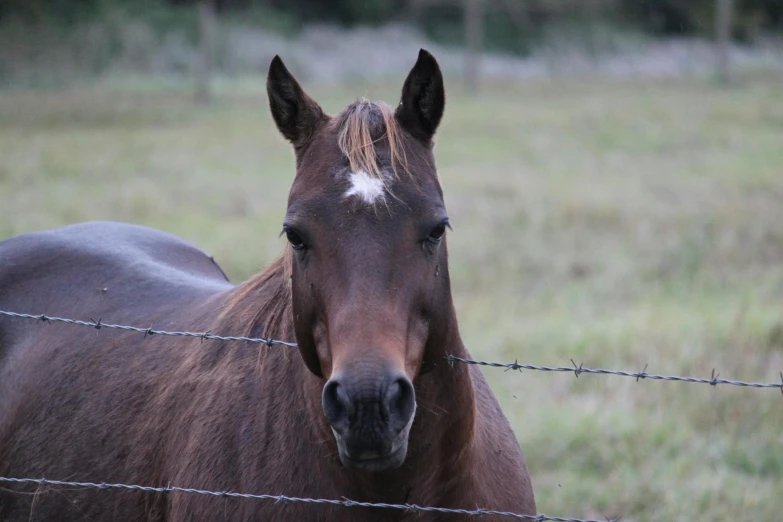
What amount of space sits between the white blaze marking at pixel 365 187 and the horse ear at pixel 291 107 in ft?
1.30

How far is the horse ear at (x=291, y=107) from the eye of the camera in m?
2.81

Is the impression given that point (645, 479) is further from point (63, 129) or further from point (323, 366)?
point (63, 129)

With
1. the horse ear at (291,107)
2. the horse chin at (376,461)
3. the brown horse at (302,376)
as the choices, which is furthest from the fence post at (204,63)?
the horse chin at (376,461)

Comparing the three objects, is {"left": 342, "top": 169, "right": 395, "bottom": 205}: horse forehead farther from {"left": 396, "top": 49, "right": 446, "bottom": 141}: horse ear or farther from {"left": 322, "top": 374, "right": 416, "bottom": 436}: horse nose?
{"left": 322, "top": 374, "right": 416, "bottom": 436}: horse nose

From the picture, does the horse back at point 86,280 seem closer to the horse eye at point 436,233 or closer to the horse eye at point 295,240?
the horse eye at point 295,240

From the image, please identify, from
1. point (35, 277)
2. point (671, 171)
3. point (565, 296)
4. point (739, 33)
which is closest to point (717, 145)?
point (671, 171)

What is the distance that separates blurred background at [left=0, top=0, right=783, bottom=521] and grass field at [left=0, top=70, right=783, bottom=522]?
1.2 inches

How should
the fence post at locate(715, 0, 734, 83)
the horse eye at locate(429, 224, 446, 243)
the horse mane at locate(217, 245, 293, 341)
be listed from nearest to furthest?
the horse eye at locate(429, 224, 446, 243) < the horse mane at locate(217, 245, 293, 341) < the fence post at locate(715, 0, 734, 83)

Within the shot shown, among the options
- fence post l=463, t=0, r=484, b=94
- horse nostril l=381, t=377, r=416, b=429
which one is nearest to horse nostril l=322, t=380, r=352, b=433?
horse nostril l=381, t=377, r=416, b=429

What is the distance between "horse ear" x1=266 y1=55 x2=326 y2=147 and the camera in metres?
2.81

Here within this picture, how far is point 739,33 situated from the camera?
31672 mm

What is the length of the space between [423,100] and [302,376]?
985 millimetres

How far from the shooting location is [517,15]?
3281 centimetres

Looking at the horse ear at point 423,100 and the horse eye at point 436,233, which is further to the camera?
the horse ear at point 423,100
